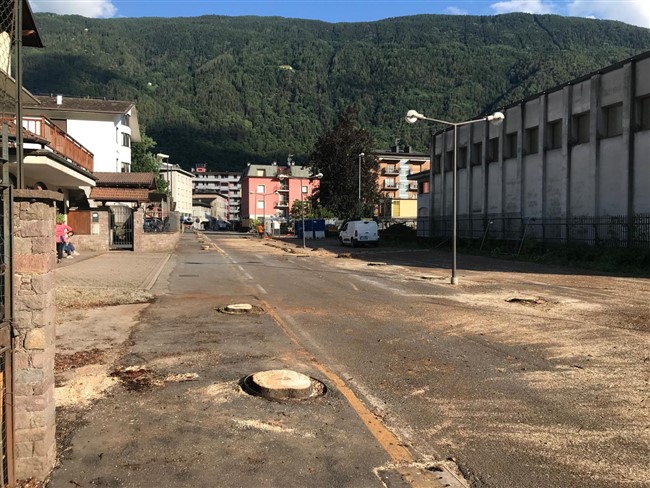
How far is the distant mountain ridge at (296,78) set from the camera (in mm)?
142000

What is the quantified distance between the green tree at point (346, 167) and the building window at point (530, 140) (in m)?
30.8

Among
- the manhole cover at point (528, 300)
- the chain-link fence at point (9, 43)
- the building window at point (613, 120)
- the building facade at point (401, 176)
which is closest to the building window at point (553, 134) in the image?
the building window at point (613, 120)

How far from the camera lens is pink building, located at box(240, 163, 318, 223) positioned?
128 meters

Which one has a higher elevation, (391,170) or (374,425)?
(391,170)

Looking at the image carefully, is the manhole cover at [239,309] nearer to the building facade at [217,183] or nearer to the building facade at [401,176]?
the building facade at [401,176]

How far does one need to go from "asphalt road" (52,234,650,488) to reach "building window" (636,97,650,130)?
56.0 feet

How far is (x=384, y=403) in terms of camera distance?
17.1ft

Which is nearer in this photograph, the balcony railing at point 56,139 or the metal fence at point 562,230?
the balcony railing at point 56,139

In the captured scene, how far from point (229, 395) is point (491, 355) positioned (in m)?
3.57

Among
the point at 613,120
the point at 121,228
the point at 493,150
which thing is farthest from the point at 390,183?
the point at 613,120

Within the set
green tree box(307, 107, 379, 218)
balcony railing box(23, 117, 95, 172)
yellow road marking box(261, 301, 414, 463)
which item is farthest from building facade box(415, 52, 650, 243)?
balcony railing box(23, 117, 95, 172)

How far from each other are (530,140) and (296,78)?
165336mm

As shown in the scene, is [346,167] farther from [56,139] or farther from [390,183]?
[56,139]

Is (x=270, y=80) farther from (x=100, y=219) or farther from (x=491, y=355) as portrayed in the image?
(x=491, y=355)
